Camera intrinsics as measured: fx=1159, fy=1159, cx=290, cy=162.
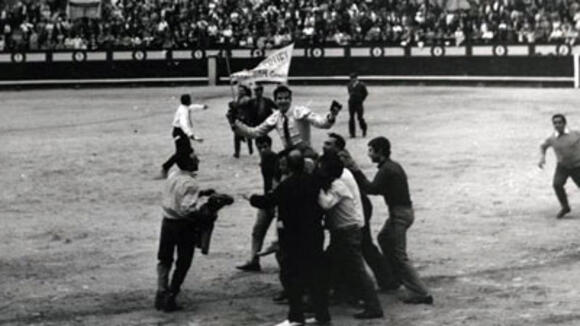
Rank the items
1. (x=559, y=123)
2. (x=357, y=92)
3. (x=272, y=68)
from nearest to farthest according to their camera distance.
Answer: (x=559, y=123)
(x=272, y=68)
(x=357, y=92)

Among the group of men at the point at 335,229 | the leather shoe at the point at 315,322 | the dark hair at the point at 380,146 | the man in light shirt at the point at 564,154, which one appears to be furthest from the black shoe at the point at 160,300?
the man in light shirt at the point at 564,154

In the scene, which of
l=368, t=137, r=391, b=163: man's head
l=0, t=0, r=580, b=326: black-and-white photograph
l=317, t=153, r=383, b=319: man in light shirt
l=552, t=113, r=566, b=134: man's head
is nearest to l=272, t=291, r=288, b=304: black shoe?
l=0, t=0, r=580, b=326: black-and-white photograph

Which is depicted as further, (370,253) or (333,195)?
(370,253)

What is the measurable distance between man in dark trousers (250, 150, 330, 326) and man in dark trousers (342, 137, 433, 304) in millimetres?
856

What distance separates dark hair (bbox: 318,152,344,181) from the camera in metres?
10.1

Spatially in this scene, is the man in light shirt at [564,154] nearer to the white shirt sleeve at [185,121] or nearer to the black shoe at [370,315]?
the black shoe at [370,315]

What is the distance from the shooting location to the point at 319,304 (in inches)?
397

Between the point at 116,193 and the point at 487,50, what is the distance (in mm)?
23166

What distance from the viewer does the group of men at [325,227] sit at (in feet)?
32.5

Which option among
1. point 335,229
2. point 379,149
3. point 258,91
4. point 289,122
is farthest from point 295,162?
point 258,91

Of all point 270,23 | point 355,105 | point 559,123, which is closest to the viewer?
point 559,123

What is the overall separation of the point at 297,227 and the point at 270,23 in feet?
106

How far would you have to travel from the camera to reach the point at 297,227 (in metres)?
9.90

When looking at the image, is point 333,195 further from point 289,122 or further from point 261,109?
point 261,109
